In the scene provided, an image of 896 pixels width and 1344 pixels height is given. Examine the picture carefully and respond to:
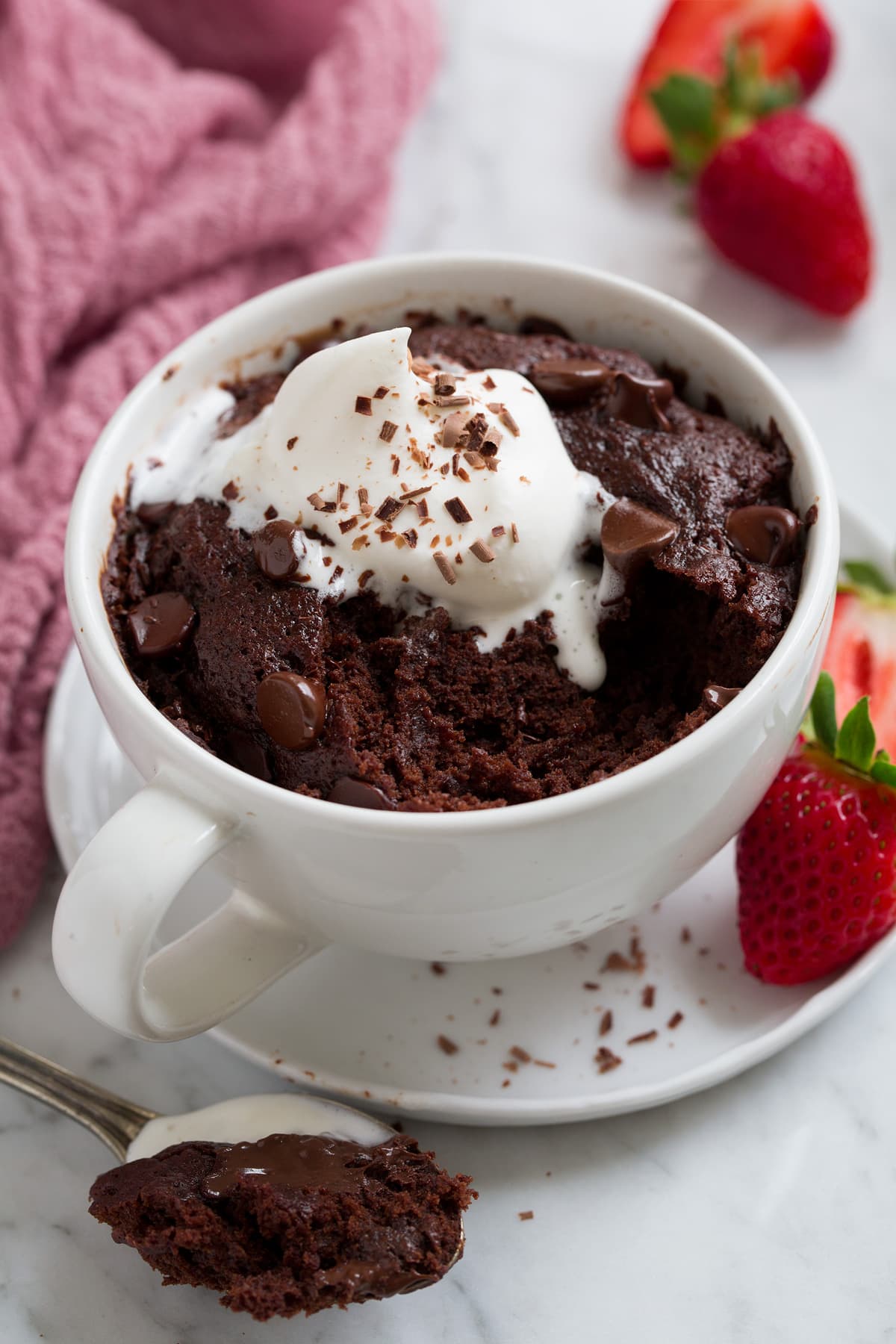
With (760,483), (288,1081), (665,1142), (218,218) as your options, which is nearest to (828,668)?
(760,483)

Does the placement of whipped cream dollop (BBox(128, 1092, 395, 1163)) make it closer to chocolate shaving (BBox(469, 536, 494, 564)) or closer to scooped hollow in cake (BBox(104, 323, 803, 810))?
scooped hollow in cake (BBox(104, 323, 803, 810))

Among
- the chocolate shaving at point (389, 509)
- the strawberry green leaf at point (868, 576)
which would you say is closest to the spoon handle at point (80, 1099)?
the chocolate shaving at point (389, 509)

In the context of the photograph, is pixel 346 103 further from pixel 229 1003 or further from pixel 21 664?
A: pixel 229 1003

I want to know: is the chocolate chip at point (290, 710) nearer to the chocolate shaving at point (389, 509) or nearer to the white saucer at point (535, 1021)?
the chocolate shaving at point (389, 509)

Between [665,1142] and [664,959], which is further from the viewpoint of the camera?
[664,959]

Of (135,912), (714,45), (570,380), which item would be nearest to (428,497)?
(570,380)
